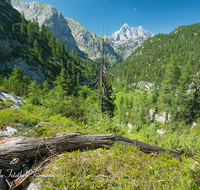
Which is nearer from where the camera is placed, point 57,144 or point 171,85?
point 57,144

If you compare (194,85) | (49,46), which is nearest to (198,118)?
Result: (194,85)

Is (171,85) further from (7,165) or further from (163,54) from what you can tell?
(163,54)

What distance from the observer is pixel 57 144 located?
3.79 metres

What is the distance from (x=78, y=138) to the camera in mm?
4117

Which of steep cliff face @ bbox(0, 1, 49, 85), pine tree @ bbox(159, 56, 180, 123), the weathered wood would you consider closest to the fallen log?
the weathered wood

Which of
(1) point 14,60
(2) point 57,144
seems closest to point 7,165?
(2) point 57,144

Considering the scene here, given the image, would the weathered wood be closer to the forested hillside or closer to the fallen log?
the fallen log

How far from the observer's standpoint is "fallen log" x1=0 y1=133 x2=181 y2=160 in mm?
3211

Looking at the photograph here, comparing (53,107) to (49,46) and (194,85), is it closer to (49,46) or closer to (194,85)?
(194,85)

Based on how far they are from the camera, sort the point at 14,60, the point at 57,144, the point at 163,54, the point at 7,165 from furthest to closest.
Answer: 1. the point at 163,54
2. the point at 14,60
3. the point at 57,144
4. the point at 7,165

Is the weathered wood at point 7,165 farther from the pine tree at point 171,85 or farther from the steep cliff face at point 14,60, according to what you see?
the steep cliff face at point 14,60

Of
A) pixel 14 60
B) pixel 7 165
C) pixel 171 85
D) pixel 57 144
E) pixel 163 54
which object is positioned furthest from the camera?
pixel 163 54

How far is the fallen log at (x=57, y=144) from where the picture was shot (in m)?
3.21

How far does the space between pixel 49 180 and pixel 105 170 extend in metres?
1.62
